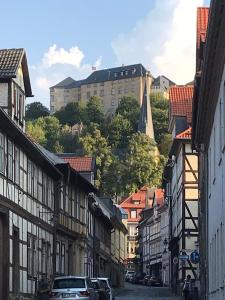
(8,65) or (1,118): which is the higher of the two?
(8,65)

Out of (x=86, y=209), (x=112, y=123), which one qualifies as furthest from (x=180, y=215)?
(x=112, y=123)

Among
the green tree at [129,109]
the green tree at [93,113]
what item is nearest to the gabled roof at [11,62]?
the green tree at [93,113]

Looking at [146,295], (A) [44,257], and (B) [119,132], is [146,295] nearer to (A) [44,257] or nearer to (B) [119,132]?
(A) [44,257]

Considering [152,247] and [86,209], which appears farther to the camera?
[152,247]

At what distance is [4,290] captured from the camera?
26.9 m

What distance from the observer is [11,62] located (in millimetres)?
32594

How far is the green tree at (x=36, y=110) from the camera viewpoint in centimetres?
19138

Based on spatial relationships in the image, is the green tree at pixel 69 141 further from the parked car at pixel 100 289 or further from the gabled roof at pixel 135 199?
the parked car at pixel 100 289

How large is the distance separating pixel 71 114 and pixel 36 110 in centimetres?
895

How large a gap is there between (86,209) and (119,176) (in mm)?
100587

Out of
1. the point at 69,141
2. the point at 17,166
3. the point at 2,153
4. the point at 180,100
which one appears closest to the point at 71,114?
the point at 69,141

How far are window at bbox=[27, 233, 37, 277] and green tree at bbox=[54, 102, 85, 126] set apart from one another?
516 feet

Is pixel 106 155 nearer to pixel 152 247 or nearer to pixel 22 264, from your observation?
pixel 152 247

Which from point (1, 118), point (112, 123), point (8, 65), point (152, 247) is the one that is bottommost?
point (152, 247)
